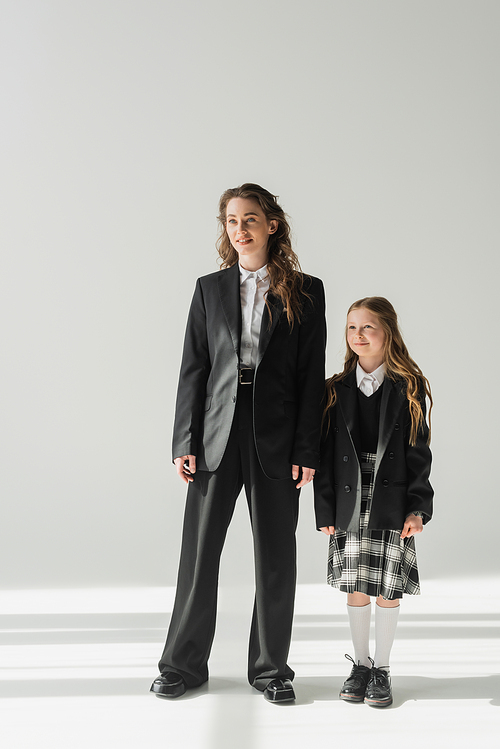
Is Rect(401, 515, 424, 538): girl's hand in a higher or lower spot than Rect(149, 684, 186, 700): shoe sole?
higher

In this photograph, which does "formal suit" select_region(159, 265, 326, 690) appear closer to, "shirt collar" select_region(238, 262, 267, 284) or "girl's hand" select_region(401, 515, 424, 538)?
"shirt collar" select_region(238, 262, 267, 284)

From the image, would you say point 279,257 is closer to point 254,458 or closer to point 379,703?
point 254,458

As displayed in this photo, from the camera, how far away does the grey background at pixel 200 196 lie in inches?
179

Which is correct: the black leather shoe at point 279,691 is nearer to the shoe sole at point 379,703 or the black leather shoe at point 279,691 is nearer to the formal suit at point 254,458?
the formal suit at point 254,458

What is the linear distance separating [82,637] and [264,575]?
107 cm

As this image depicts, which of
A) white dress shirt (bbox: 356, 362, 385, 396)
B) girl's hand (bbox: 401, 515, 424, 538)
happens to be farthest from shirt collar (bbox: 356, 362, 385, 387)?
girl's hand (bbox: 401, 515, 424, 538)

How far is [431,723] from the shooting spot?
2.29 m

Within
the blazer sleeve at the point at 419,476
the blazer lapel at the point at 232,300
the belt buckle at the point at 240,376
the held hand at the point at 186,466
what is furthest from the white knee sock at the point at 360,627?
the blazer lapel at the point at 232,300

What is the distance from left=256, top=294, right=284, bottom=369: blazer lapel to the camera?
97.0 inches

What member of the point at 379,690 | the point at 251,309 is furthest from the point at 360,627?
the point at 251,309

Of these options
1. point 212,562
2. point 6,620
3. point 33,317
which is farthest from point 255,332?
point 33,317

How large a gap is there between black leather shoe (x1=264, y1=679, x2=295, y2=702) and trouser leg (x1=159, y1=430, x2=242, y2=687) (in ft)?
0.84

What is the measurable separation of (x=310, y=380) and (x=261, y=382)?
18cm

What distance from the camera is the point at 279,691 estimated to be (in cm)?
239
